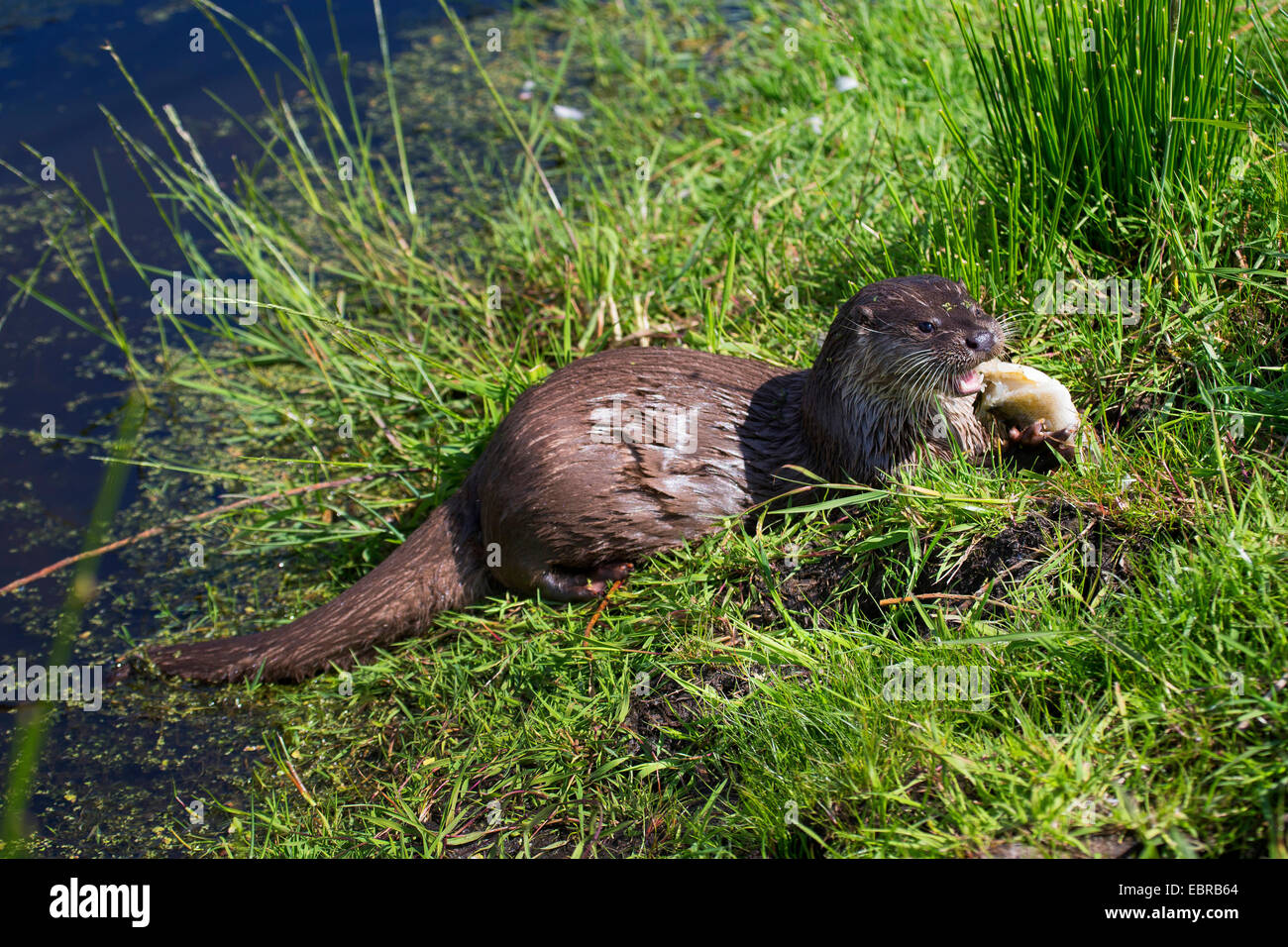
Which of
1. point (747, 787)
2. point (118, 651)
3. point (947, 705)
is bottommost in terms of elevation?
point (118, 651)

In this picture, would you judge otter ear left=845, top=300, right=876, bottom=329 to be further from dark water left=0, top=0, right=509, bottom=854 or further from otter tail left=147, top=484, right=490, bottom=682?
dark water left=0, top=0, right=509, bottom=854

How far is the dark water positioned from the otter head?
5.04 ft

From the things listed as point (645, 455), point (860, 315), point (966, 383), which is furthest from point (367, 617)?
point (966, 383)

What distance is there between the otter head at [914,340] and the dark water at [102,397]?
1535 mm

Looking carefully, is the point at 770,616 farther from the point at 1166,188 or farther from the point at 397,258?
the point at 397,258

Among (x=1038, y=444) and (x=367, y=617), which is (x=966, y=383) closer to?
(x=1038, y=444)

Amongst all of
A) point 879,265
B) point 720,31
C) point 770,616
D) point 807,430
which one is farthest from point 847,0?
point 770,616

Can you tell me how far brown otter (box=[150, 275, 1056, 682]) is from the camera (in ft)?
7.50

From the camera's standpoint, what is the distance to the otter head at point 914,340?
2193 millimetres

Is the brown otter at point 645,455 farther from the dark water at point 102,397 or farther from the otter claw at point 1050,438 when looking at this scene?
the dark water at point 102,397

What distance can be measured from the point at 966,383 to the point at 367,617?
4.59 feet

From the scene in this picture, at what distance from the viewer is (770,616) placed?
2314 millimetres

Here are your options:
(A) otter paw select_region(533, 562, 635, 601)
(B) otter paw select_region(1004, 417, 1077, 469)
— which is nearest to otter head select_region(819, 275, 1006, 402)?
(B) otter paw select_region(1004, 417, 1077, 469)
